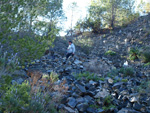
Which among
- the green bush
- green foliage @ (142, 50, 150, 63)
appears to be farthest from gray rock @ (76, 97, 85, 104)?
green foliage @ (142, 50, 150, 63)

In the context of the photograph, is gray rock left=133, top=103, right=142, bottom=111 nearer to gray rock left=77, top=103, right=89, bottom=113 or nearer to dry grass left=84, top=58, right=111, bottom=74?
gray rock left=77, top=103, right=89, bottom=113

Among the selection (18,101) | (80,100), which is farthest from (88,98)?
(18,101)

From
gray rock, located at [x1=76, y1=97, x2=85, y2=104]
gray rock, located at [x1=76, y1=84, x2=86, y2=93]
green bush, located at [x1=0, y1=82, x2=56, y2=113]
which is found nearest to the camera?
green bush, located at [x1=0, y1=82, x2=56, y2=113]

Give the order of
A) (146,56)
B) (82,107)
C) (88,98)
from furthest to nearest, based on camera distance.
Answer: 1. (146,56)
2. (88,98)
3. (82,107)

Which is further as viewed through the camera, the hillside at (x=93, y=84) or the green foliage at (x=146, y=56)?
the green foliage at (x=146, y=56)

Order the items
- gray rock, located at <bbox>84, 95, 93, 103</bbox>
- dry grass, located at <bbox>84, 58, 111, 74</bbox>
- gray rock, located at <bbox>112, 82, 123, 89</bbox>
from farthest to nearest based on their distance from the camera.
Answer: dry grass, located at <bbox>84, 58, 111, 74</bbox> < gray rock, located at <bbox>112, 82, 123, 89</bbox> < gray rock, located at <bbox>84, 95, 93, 103</bbox>

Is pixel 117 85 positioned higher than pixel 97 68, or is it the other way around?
pixel 97 68

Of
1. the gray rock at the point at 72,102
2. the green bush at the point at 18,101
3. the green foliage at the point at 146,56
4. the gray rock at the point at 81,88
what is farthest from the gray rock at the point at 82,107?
the green foliage at the point at 146,56

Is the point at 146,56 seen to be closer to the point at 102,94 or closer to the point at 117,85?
the point at 117,85

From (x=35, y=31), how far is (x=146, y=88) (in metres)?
4.11

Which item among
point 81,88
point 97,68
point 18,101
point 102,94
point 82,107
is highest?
point 97,68

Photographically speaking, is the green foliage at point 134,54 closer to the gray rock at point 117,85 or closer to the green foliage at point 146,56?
the green foliage at point 146,56

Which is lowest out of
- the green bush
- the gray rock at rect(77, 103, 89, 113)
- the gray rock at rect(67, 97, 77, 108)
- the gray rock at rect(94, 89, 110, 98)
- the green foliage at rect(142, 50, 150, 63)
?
the gray rock at rect(77, 103, 89, 113)

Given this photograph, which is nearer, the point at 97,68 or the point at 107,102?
the point at 107,102
